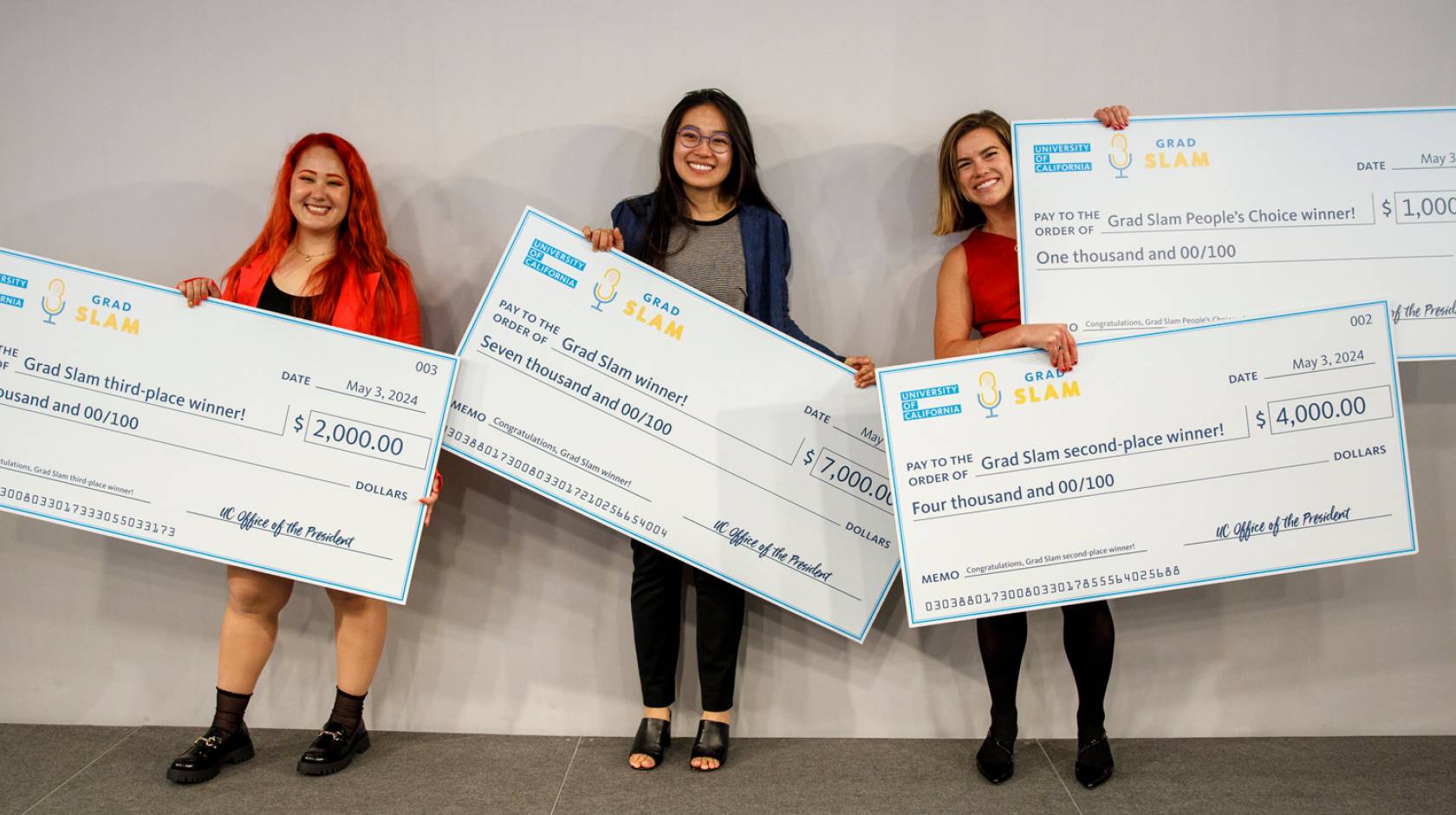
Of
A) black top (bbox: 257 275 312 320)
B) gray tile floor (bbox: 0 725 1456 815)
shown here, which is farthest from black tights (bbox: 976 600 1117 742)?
black top (bbox: 257 275 312 320)

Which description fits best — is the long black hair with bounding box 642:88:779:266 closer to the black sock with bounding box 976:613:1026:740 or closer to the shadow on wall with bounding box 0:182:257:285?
the shadow on wall with bounding box 0:182:257:285

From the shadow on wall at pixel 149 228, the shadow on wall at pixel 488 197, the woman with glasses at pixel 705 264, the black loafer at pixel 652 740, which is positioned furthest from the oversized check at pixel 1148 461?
the shadow on wall at pixel 149 228

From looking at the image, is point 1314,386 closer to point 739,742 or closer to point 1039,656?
point 1039,656

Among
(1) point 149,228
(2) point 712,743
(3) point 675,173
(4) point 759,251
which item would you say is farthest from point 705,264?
(1) point 149,228

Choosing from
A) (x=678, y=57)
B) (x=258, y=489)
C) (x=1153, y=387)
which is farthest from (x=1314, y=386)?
(x=258, y=489)

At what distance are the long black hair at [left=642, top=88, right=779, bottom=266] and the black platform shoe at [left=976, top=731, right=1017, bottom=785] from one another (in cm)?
143

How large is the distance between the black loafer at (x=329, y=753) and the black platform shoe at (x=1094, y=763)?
1787 millimetres

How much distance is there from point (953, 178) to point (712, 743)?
5.07 ft

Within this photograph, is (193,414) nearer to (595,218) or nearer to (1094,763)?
(595,218)

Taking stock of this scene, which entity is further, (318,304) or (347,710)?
(347,710)

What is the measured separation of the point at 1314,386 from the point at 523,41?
6.85 feet

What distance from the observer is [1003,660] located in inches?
90.7

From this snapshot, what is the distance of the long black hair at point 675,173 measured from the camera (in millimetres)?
2357

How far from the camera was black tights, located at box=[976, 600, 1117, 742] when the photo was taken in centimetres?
225
